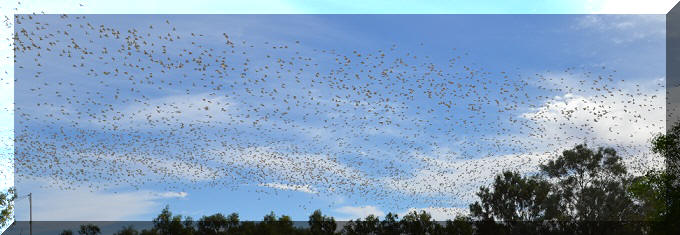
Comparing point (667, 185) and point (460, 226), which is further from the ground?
point (667, 185)

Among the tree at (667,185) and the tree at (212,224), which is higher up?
the tree at (667,185)

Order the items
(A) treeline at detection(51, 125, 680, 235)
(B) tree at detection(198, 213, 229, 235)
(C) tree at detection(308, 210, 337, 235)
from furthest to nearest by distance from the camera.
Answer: (B) tree at detection(198, 213, 229, 235) < (C) tree at detection(308, 210, 337, 235) < (A) treeline at detection(51, 125, 680, 235)

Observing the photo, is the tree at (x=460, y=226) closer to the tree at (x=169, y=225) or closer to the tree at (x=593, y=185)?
the tree at (x=593, y=185)

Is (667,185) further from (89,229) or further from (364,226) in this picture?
(89,229)

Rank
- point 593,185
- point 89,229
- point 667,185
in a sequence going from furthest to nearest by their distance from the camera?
point 89,229 → point 593,185 → point 667,185

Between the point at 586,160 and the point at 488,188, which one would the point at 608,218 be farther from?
the point at 488,188

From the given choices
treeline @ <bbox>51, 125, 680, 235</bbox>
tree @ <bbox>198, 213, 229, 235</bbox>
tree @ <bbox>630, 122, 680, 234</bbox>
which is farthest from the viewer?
tree @ <bbox>198, 213, 229, 235</bbox>

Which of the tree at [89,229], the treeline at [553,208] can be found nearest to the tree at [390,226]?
the treeline at [553,208]

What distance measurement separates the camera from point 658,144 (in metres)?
45.3

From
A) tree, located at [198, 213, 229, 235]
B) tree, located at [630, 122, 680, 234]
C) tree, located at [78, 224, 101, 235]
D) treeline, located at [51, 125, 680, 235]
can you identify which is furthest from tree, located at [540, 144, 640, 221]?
tree, located at [78, 224, 101, 235]

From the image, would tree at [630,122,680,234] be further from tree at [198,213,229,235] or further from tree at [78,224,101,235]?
tree at [78,224,101,235]

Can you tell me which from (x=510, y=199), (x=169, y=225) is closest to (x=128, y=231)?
(x=169, y=225)

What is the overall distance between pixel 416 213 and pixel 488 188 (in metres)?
9.20

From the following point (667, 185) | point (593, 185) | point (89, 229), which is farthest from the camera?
point (89, 229)
